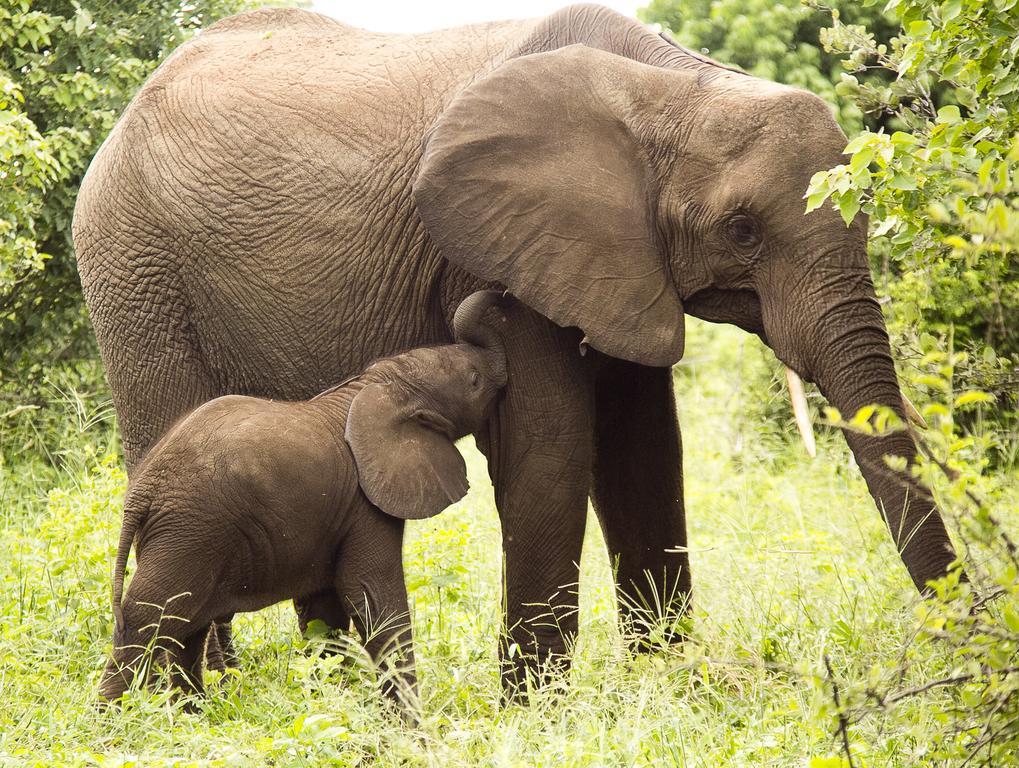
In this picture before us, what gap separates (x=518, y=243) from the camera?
4496 mm

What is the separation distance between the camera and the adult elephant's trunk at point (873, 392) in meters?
4.17

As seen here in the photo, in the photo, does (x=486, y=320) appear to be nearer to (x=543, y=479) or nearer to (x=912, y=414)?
(x=543, y=479)

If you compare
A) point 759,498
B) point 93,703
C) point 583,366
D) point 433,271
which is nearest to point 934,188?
point 583,366

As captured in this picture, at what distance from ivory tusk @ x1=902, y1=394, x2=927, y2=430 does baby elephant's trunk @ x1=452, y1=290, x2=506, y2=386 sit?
4.00ft

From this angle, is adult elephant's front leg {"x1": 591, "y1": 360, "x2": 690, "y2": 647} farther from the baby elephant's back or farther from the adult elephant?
the baby elephant's back

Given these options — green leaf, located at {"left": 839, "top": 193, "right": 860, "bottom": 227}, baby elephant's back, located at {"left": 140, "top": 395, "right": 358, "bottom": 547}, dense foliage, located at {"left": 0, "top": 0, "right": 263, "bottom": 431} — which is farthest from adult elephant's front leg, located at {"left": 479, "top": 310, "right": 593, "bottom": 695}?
dense foliage, located at {"left": 0, "top": 0, "right": 263, "bottom": 431}

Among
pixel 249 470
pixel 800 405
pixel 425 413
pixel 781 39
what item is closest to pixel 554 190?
pixel 425 413

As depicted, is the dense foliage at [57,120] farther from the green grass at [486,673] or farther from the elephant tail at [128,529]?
the elephant tail at [128,529]

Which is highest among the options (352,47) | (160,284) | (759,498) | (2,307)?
(352,47)

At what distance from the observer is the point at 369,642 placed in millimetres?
4582

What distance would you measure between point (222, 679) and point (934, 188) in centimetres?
278

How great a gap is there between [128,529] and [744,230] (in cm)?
203

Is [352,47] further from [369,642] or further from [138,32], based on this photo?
[138,32]

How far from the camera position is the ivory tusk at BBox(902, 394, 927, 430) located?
438 cm
